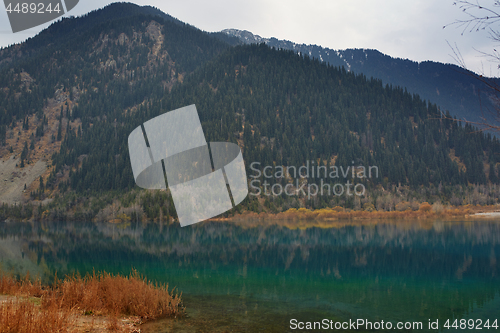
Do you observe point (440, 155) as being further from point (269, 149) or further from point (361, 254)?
point (361, 254)

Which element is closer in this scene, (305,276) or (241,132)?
(305,276)

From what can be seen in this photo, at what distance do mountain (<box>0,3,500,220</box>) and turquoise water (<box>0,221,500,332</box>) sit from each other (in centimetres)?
5310

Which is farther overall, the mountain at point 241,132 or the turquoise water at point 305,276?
the mountain at point 241,132

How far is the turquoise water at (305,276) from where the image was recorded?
12523 millimetres

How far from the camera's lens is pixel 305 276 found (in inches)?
792

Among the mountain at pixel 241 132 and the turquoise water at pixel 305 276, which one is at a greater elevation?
the mountain at pixel 241 132

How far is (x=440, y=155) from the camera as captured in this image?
109750 millimetres

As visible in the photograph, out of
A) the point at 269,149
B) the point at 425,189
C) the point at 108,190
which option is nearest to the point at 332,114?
the point at 269,149

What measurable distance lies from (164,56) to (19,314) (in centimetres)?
18825

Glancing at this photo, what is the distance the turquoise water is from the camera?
1252cm

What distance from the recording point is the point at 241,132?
364 feet

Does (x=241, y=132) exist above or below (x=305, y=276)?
above

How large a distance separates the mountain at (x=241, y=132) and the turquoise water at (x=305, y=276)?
174 ft

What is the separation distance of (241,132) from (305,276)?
3640 inches
